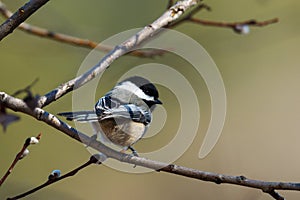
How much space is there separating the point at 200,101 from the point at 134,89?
189 centimetres

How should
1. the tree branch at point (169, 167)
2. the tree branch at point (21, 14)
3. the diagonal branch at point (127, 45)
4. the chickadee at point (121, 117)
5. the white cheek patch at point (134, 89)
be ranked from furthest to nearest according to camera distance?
the white cheek patch at point (134, 89), the chickadee at point (121, 117), the diagonal branch at point (127, 45), the tree branch at point (21, 14), the tree branch at point (169, 167)

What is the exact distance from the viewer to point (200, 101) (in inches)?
152

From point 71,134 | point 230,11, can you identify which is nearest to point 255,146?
point 230,11

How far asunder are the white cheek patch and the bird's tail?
422 mm

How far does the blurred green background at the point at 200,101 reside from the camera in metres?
3.22

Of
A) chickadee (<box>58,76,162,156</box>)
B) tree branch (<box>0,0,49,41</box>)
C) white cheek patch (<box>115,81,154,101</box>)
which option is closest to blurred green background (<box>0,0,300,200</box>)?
white cheek patch (<box>115,81,154,101</box>)

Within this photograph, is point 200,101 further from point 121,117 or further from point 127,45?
point 127,45

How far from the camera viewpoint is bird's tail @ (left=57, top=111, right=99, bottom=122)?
144 centimetres

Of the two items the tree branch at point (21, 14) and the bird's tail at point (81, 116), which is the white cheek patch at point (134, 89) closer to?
the bird's tail at point (81, 116)

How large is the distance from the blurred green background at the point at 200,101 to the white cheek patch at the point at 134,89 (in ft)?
2.02

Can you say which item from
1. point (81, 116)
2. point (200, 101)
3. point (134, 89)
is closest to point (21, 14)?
A: point (81, 116)

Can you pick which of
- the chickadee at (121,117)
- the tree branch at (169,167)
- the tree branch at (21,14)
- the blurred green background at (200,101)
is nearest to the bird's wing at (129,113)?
the chickadee at (121,117)

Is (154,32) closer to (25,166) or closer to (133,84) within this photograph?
(133,84)

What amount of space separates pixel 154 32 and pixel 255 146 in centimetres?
226
